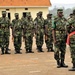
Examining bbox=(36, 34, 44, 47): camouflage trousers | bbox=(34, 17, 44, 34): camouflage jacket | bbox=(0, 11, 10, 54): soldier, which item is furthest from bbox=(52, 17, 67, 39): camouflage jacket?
bbox=(36, 34, 44, 47): camouflage trousers

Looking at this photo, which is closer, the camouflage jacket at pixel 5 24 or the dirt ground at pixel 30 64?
the dirt ground at pixel 30 64

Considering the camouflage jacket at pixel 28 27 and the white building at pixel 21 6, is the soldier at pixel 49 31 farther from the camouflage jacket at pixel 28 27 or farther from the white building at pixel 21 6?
the white building at pixel 21 6

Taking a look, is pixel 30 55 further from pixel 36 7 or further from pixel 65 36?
pixel 36 7

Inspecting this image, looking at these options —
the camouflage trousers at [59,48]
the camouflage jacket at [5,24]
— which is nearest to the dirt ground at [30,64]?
the camouflage trousers at [59,48]

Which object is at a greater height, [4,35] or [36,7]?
[36,7]

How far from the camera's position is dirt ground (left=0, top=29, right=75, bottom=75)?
11305 mm

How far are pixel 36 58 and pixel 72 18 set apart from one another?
388 cm

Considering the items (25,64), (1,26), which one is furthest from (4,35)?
(25,64)

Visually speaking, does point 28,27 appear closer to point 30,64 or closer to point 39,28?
point 39,28

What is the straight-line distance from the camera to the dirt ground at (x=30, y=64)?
37.1 ft

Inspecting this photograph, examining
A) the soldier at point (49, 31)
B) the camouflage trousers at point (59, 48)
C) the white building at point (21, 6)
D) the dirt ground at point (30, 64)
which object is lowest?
the dirt ground at point (30, 64)

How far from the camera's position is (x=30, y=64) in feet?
43.0

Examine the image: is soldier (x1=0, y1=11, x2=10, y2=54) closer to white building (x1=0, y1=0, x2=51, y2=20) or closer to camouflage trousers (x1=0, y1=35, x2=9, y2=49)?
camouflage trousers (x1=0, y1=35, x2=9, y2=49)

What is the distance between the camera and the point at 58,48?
1172 cm
